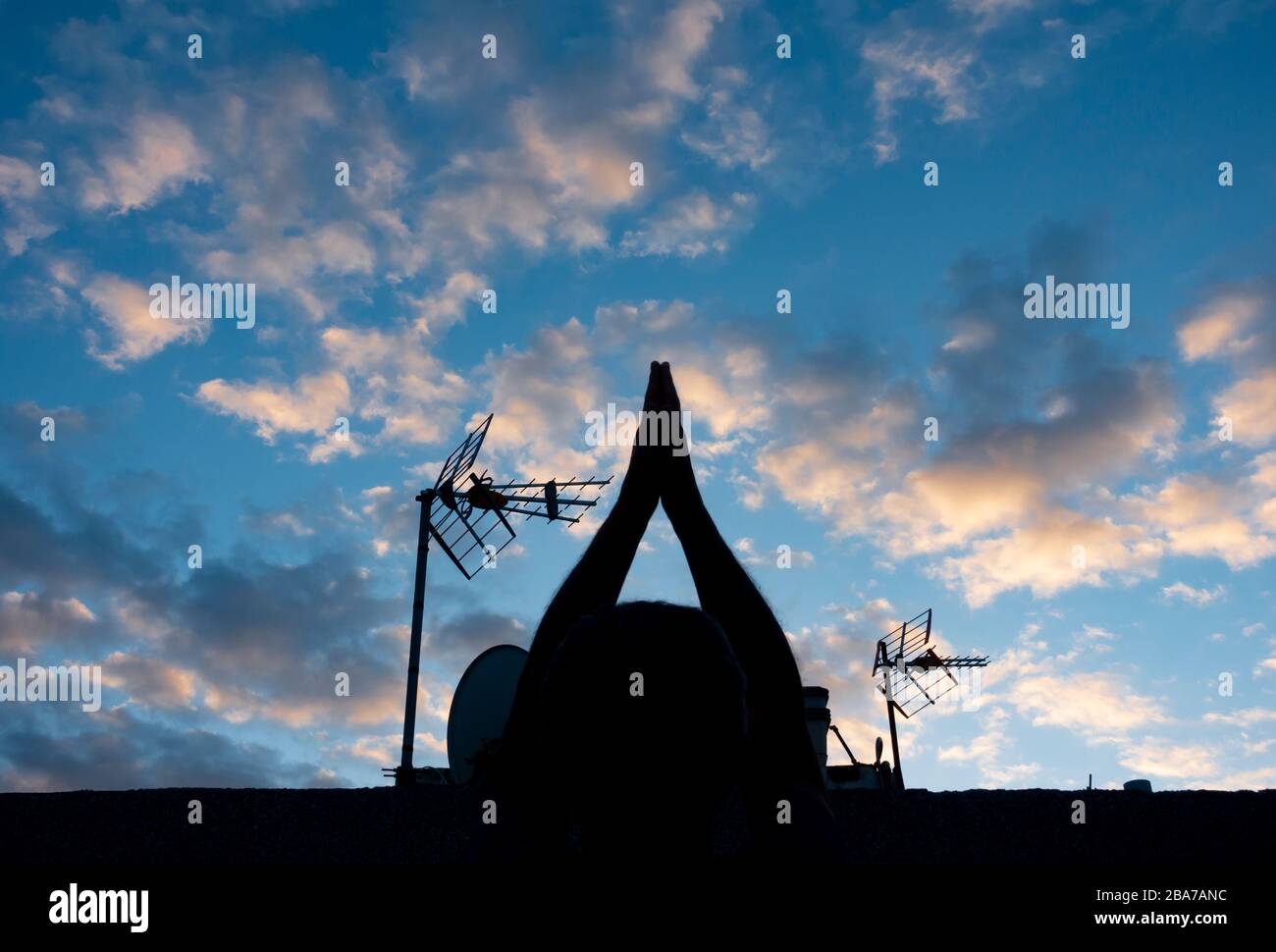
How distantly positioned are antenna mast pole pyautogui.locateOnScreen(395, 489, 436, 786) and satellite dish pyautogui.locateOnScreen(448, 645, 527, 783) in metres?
8.20

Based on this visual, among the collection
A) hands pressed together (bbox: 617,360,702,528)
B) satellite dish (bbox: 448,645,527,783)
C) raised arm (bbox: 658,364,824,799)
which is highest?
hands pressed together (bbox: 617,360,702,528)

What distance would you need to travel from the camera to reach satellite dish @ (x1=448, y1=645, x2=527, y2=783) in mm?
7668

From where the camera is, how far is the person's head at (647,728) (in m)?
1.22

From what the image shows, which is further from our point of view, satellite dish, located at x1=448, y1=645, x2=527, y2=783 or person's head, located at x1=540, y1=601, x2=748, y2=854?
satellite dish, located at x1=448, y1=645, x2=527, y2=783

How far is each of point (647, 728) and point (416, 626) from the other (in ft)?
57.5

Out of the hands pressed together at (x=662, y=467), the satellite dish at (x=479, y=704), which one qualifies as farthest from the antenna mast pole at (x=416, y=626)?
the hands pressed together at (x=662, y=467)

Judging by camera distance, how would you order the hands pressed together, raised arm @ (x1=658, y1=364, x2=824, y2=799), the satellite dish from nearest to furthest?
1. raised arm @ (x1=658, y1=364, x2=824, y2=799)
2. the hands pressed together
3. the satellite dish

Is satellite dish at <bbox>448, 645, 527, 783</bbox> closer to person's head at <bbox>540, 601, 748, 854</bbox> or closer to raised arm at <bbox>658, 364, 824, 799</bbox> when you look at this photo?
raised arm at <bbox>658, 364, 824, 799</bbox>

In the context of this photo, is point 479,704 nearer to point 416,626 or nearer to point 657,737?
point 657,737

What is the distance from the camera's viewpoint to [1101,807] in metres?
5.15

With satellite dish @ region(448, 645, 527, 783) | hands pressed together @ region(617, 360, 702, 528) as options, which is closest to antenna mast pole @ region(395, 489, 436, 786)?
satellite dish @ region(448, 645, 527, 783)

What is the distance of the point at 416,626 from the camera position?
17.9 metres

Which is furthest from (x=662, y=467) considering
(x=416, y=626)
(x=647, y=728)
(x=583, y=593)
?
(x=416, y=626)
